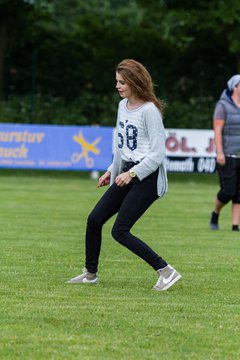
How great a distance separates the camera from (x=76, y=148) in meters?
23.8

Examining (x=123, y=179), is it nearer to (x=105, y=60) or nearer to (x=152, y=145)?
(x=152, y=145)

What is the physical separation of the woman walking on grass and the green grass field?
0.41 meters

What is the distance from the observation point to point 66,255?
10703 mm

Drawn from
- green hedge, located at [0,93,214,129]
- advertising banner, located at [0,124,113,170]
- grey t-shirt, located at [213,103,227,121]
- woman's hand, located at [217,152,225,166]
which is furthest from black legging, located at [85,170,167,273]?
green hedge, located at [0,93,214,129]

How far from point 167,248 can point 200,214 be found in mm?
4770

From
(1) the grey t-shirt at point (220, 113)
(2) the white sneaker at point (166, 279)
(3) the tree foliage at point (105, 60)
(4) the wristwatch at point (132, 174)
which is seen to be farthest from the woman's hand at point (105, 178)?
(3) the tree foliage at point (105, 60)

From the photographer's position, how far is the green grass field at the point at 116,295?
6.29m

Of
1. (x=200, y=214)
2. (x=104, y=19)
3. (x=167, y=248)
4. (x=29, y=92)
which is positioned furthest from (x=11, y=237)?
(x=104, y=19)

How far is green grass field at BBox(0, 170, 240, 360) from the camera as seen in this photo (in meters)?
6.29

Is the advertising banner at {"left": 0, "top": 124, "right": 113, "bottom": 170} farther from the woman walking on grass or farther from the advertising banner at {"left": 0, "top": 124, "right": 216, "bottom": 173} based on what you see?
the woman walking on grass

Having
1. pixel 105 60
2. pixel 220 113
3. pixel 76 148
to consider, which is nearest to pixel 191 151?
pixel 76 148

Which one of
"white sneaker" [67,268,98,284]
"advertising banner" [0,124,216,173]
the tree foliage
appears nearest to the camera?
"white sneaker" [67,268,98,284]

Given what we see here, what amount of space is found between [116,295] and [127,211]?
0.68 metres

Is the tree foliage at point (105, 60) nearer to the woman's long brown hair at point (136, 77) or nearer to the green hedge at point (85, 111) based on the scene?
the green hedge at point (85, 111)
